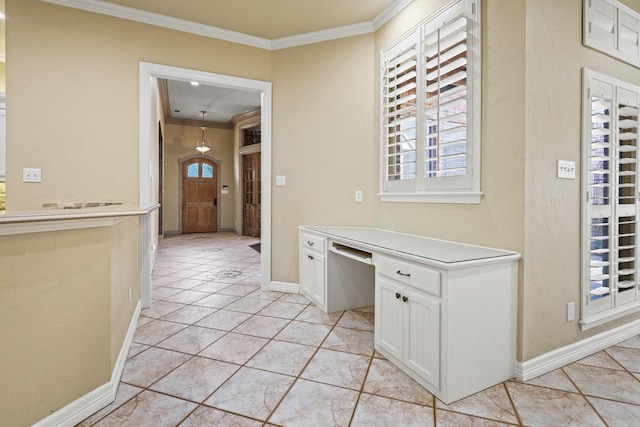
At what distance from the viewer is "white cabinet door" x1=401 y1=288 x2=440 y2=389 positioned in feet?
5.86

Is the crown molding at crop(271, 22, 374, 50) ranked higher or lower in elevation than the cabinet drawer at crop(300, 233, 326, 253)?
higher

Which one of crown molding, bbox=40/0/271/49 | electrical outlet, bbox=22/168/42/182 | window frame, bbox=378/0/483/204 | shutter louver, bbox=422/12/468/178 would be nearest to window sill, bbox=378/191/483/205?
window frame, bbox=378/0/483/204

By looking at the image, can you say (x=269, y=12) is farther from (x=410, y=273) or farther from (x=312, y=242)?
(x=410, y=273)

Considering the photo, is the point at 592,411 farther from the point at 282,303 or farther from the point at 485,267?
the point at 282,303

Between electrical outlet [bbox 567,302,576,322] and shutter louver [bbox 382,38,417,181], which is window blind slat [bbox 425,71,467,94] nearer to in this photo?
shutter louver [bbox 382,38,417,181]

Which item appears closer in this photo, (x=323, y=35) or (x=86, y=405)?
(x=86, y=405)

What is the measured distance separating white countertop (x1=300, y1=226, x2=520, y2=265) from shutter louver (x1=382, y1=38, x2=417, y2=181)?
0.60 m

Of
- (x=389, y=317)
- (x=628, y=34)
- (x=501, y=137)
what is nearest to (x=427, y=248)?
(x=389, y=317)

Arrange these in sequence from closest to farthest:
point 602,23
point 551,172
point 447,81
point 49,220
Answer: point 49,220 < point 551,172 < point 602,23 < point 447,81

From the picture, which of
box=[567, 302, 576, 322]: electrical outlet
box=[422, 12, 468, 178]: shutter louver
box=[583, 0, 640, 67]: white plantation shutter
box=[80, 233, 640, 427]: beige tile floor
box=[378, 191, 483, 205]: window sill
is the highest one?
box=[583, 0, 640, 67]: white plantation shutter

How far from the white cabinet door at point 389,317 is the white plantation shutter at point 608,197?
129 centimetres

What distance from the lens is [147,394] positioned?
6.01 ft

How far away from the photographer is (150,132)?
11.3 feet

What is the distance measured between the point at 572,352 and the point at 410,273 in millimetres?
1295
